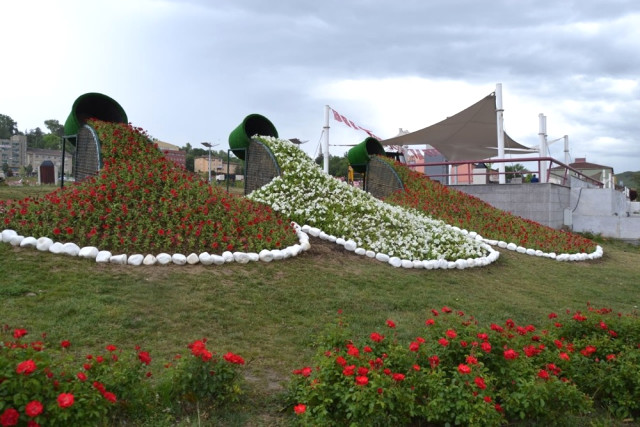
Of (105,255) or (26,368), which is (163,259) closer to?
(105,255)

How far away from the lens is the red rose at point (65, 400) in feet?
6.05

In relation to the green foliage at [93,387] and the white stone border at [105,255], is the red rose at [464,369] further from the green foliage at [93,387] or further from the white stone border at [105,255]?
the white stone border at [105,255]

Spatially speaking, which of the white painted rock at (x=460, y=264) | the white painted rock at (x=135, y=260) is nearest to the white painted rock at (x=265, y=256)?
the white painted rock at (x=135, y=260)

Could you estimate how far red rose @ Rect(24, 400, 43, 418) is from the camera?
1749 mm

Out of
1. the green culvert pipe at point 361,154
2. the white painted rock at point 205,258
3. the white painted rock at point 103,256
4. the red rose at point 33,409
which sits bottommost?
the red rose at point 33,409

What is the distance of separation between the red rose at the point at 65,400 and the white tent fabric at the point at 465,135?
17377 millimetres

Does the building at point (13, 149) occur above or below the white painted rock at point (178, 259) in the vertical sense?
above

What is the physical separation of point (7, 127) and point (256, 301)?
102m

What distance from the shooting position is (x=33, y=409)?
1760 mm

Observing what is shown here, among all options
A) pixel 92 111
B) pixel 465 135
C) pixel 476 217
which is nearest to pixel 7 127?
pixel 465 135

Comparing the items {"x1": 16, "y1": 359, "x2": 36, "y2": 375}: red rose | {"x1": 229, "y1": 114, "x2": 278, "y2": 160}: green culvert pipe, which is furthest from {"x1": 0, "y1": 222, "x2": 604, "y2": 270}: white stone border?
{"x1": 16, "y1": 359, "x2": 36, "y2": 375}: red rose

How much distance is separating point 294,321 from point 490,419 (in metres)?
2.35

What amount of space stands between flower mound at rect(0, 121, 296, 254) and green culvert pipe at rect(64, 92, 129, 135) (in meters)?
0.96

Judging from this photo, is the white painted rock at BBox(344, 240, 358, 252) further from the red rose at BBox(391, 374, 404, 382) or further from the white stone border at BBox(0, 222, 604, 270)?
the red rose at BBox(391, 374, 404, 382)
